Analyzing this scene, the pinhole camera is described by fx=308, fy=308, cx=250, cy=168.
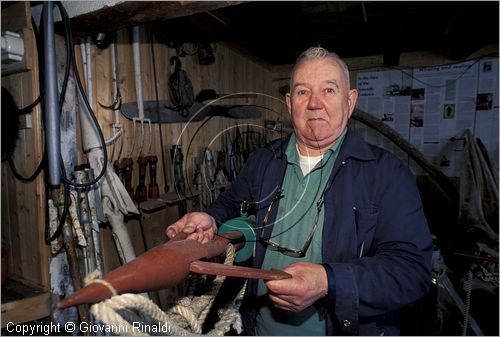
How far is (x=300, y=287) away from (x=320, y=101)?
654 millimetres

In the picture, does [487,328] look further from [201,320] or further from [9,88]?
[9,88]

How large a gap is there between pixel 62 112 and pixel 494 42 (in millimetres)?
4089

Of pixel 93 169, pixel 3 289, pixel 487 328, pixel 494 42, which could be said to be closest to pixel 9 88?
pixel 93 169

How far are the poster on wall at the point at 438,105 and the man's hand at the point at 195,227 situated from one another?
3352 mm

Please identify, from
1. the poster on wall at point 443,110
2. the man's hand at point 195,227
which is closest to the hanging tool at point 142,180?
the man's hand at point 195,227

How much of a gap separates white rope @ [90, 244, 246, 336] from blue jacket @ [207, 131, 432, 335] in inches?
8.3

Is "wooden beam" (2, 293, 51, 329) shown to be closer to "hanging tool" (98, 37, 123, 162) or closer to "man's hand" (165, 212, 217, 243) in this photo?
"hanging tool" (98, 37, 123, 162)

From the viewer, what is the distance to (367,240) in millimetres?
991

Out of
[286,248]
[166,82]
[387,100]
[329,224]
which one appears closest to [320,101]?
[329,224]

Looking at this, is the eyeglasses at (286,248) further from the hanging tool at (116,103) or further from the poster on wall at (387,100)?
the poster on wall at (387,100)

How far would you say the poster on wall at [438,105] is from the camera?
344 centimetres

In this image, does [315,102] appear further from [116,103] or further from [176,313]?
[116,103]

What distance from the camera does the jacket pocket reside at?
98cm

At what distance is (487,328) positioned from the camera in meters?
2.32
